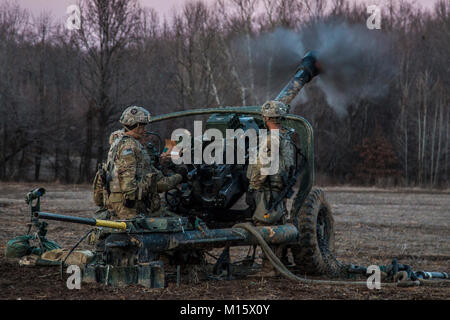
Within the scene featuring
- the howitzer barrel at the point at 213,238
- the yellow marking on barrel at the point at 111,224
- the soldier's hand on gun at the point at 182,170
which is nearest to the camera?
the yellow marking on barrel at the point at 111,224

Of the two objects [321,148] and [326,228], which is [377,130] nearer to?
[321,148]

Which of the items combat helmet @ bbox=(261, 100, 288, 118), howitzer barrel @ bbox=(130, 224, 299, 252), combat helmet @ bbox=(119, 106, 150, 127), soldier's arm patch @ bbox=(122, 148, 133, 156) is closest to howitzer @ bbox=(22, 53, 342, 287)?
howitzer barrel @ bbox=(130, 224, 299, 252)

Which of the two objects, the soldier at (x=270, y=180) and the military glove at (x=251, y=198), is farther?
the military glove at (x=251, y=198)

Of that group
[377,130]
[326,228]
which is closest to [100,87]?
[377,130]

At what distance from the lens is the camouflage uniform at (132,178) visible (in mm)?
6668

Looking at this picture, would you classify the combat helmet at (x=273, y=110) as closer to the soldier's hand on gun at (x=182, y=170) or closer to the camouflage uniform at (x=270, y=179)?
the camouflage uniform at (x=270, y=179)

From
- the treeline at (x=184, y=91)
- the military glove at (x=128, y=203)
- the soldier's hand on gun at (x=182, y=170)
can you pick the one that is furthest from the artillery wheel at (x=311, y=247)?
the treeline at (x=184, y=91)

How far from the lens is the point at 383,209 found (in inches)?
744

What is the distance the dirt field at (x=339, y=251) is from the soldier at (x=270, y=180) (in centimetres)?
70

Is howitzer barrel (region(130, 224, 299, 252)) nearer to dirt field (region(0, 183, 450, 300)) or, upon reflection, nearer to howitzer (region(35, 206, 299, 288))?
howitzer (region(35, 206, 299, 288))

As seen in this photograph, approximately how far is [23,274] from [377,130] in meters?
35.0

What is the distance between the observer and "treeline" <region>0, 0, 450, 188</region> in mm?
33219

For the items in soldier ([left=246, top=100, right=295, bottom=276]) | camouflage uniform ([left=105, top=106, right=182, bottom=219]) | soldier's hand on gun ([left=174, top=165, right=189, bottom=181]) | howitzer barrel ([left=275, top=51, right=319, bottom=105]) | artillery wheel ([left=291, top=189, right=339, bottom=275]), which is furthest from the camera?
howitzer barrel ([left=275, top=51, right=319, bottom=105])

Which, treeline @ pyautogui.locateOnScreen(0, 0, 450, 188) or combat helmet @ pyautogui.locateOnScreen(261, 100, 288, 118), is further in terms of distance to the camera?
treeline @ pyautogui.locateOnScreen(0, 0, 450, 188)
